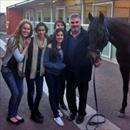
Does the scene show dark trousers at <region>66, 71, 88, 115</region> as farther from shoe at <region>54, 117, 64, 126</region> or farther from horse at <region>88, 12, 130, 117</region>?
horse at <region>88, 12, 130, 117</region>

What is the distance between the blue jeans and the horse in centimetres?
124

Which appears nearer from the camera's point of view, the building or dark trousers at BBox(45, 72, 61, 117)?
dark trousers at BBox(45, 72, 61, 117)

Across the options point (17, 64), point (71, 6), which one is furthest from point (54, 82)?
point (71, 6)

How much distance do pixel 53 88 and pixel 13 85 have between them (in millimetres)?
614

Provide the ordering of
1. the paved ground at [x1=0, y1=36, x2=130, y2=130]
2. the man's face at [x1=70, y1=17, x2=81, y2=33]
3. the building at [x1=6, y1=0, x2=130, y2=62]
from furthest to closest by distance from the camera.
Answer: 1. the building at [x1=6, y1=0, x2=130, y2=62]
2. the paved ground at [x1=0, y1=36, x2=130, y2=130]
3. the man's face at [x1=70, y1=17, x2=81, y2=33]

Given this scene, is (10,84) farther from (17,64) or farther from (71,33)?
(71,33)

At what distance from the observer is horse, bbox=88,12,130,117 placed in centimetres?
Answer: 410

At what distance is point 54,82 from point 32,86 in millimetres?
359

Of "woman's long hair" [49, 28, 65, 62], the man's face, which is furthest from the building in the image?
"woman's long hair" [49, 28, 65, 62]

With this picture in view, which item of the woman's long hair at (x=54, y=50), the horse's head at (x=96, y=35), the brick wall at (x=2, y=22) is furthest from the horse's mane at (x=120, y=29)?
the brick wall at (x=2, y=22)

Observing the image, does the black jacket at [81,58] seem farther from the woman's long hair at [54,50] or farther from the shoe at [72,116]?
the shoe at [72,116]

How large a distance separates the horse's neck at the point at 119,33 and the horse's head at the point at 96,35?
0.94ft

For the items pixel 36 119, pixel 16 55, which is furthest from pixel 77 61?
pixel 36 119

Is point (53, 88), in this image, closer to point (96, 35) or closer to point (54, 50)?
point (54, 50)
